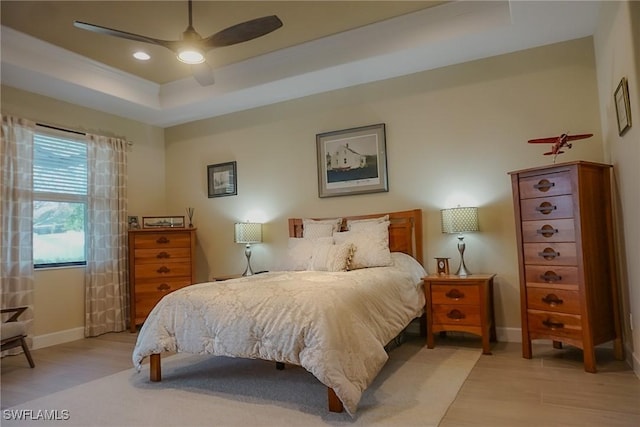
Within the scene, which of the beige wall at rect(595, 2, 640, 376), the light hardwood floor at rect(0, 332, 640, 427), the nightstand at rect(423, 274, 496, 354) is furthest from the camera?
the nightstand at rect(423, 274, 496, 354)

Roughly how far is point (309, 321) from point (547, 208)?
2.01 m

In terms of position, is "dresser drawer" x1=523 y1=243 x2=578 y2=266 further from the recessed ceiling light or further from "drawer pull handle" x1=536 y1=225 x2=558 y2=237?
the recessed ceiling light

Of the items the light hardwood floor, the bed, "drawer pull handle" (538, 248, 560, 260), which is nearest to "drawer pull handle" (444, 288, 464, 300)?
the bed

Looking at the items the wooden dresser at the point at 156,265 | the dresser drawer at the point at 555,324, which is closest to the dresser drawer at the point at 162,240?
the wooden dresser at the point at 156,265

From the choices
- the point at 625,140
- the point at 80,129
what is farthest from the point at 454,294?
the point at 80,129

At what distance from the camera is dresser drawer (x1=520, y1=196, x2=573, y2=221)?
9.52 ft

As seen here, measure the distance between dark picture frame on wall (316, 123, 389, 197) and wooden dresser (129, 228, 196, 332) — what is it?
5.97 ft

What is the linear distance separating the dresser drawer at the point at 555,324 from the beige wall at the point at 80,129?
14.7 feet

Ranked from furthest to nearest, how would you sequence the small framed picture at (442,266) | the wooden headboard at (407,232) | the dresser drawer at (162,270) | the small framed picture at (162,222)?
1. the small framed picture at (162,222)
2. the dresser drawer at (162,270)
3. the wooden headboard at (407,232)
4. the small framed picture at (442,266)

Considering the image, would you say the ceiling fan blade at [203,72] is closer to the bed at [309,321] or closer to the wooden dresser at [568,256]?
the bed at [309,321]

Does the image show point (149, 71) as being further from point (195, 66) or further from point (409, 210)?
point (409, 210)

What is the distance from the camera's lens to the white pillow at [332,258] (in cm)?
353

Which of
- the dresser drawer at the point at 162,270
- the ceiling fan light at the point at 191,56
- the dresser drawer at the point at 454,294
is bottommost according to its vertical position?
the dresser drawer at the point at 454,294

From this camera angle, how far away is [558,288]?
293 centimetres
